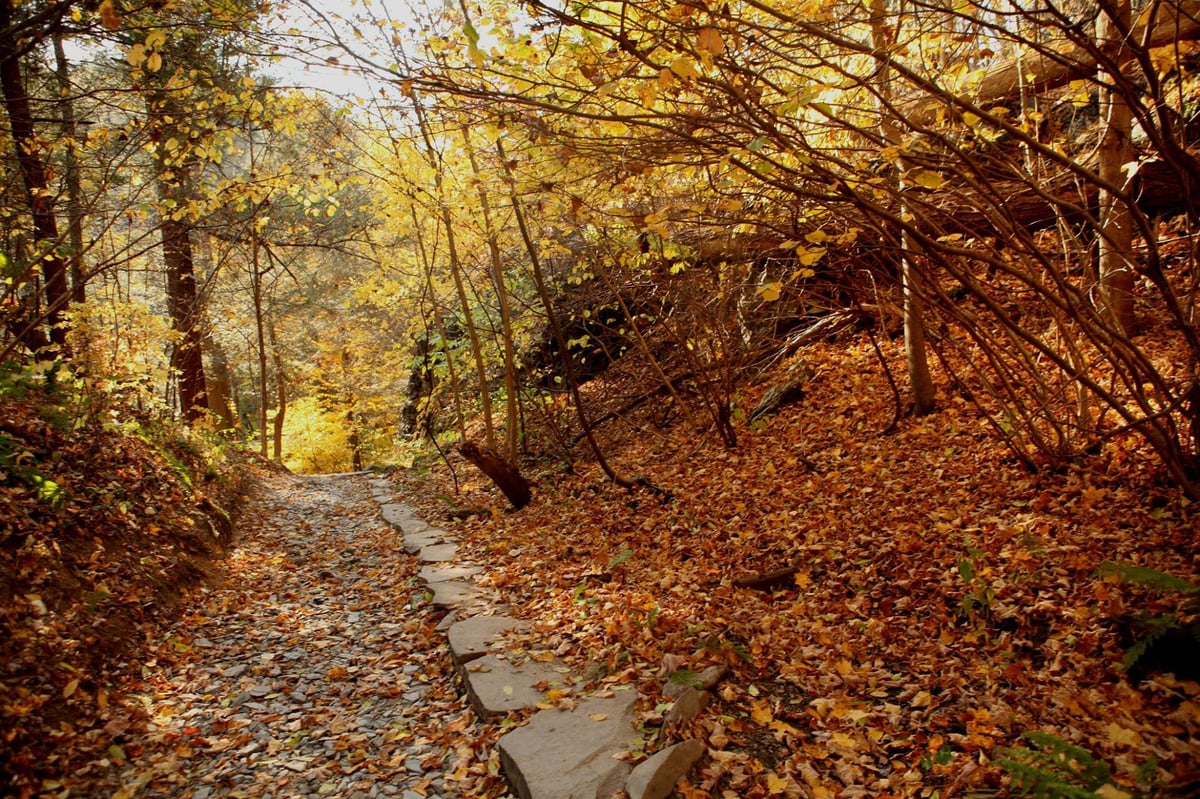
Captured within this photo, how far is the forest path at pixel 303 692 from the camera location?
3229mm

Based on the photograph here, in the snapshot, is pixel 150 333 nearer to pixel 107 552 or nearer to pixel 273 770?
pixel 107 552

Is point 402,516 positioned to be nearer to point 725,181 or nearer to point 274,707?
point 274,707

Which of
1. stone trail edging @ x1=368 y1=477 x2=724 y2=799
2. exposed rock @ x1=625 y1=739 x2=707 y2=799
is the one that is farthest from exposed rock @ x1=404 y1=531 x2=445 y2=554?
exposed rock @ x1=625 y1=739 x2=707 y2=799

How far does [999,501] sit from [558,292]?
6940mm

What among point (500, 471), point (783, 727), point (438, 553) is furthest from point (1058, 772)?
point (500, 471)

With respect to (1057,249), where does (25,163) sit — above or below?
above

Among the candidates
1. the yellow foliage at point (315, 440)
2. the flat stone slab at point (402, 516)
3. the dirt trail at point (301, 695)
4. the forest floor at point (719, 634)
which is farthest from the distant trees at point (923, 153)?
the yellow foliage at point (315, 440)

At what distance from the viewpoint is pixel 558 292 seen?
10.0 meters

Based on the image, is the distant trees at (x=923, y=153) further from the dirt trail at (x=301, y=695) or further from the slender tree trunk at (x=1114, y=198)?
the dirt trail at (x=301, y=695)

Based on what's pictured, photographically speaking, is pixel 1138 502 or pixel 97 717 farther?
pixel 1138 502

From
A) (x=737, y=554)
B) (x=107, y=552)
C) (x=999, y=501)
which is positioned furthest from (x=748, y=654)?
(x=107, y=552)

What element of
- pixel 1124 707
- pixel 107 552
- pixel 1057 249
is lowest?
pixel 1124 707

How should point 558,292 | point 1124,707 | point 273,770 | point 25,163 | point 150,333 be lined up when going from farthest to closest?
1. point 558,292
2. point 150,333
3. point 25,163
4. point 273,770
5. point 1124,707

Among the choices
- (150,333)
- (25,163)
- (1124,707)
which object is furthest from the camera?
(150,333)
